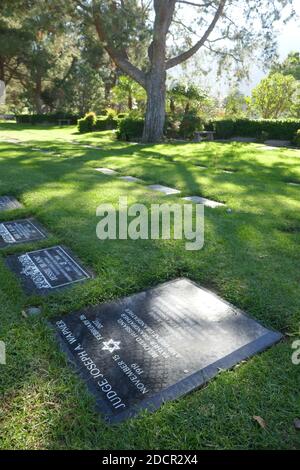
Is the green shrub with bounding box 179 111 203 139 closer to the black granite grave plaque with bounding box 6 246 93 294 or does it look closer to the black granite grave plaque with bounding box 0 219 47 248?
the black granite grave plaque with bounding box 0 219 47 248

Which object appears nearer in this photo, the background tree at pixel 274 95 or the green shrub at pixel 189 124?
the green shrub at pixel 189 124

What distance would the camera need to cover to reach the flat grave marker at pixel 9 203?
4453mm

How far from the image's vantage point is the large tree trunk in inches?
588

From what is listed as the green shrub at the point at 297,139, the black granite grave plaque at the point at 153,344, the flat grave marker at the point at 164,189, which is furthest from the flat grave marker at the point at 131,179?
the green shrub at the point at 297,139

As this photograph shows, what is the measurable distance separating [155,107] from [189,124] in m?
3.06

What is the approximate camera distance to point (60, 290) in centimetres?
259

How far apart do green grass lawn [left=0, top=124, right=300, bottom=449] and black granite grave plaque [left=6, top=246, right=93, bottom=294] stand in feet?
0.31

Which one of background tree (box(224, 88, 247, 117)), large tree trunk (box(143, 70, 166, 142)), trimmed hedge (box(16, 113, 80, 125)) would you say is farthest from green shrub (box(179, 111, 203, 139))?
trimmed hedge (box(16, 113, 80, 125))

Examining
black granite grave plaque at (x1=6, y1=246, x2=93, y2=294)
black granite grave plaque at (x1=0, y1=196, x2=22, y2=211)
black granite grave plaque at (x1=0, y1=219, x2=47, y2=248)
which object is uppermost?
black granite grave plaque at (x1=0, y1=196, x2=22, y2=211)

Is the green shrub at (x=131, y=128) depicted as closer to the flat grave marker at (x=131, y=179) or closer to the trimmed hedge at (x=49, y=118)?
the flat grave marker at (x=131, y=179)

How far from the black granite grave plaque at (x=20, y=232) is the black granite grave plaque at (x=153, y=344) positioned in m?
1.46

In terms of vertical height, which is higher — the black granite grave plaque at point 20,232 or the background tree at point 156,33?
the background tree at point 156,33

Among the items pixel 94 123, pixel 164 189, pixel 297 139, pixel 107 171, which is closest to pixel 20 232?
pixel 164 189

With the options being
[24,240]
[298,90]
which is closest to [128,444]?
[24,240]
